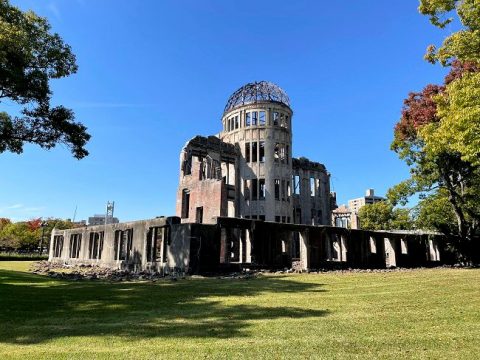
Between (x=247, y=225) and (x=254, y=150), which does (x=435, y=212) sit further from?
(x=254, y=150)

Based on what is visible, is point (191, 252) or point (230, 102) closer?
point (191, 252)

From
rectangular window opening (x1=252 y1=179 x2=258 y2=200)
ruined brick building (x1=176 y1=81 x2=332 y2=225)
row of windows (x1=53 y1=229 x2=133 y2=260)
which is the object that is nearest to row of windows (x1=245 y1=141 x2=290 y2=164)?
ruined brick building (x1=176 y1=81 x2=332 y2=225)

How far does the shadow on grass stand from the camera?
5.76 m

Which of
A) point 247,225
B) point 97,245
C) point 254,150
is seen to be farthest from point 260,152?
point 247,225

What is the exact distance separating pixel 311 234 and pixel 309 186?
23146 mm

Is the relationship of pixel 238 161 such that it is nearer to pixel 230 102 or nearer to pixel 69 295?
pixel 230 102

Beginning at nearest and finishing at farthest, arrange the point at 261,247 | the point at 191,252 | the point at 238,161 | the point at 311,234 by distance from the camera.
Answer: the point at 191,252, the point at 261,247, the point at 311,234, the point at 238,161

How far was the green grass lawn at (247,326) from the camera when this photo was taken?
4.67 meters

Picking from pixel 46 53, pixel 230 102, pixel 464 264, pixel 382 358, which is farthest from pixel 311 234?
pixel 230 102

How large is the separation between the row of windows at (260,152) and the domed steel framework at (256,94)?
4579mm

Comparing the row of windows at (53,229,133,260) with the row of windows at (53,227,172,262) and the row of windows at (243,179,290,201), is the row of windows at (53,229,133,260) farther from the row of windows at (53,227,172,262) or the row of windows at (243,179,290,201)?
Result: the row of windows at (243,179,290,201)

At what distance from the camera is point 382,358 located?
4.30m

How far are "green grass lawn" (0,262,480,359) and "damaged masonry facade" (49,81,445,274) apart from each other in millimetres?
9599

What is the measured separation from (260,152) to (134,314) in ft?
109
